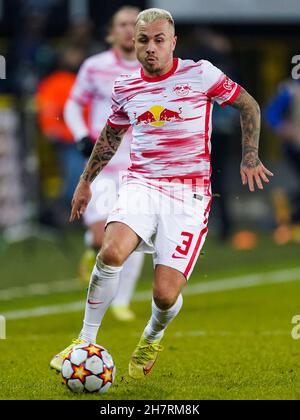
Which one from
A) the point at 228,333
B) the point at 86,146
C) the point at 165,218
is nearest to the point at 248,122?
the point at 165,218

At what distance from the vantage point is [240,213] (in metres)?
21.8

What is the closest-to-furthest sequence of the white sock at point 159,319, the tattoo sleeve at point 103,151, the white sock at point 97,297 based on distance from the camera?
the white sock at point 97,297, the white sock at point 159,319, the tattoo sleeve at point 103,151

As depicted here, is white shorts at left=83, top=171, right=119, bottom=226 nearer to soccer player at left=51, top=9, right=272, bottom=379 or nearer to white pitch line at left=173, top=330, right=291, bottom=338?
white pitch line at left=173, top=330, right=291, bottom=338

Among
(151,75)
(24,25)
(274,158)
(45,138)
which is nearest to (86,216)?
(151,75)

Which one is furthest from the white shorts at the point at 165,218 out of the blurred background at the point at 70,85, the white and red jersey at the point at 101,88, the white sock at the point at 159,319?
the blurred background at the point at 70,85

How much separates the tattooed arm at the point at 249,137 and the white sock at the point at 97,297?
1.00 metres

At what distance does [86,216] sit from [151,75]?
4.12 metres

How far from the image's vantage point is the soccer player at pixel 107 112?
1194 cm

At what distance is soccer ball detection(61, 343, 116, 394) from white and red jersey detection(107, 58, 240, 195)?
1251 millimetres

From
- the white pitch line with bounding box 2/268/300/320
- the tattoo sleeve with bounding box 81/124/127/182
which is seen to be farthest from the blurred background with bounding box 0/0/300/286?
the tattoo sleeve with bounding box 81/124/127/182

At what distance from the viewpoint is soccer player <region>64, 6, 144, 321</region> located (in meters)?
11.9

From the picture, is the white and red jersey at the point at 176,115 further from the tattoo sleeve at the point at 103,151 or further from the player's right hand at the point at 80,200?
the player's right hand at the point at 80,200

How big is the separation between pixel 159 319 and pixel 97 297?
468 mm

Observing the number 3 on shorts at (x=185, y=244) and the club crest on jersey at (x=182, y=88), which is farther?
the club crest on jersey at (x=182, y=88)
